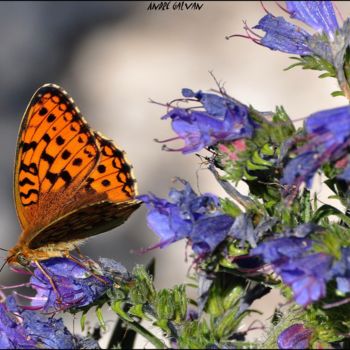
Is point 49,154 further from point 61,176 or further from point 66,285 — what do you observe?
point 66,285

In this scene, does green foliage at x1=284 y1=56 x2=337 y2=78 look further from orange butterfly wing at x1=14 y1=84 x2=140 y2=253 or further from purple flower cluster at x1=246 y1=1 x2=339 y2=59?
orange butterfly wing at x1=14 y1=84 x2=140 y2=253

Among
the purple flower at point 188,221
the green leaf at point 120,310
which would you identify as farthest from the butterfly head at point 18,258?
the purple flower at point 188,221

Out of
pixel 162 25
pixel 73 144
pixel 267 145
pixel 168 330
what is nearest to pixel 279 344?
pixel 168 330

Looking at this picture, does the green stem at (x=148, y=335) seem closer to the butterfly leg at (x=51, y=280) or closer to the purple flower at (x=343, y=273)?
the butterfly leg at (x=51, y=280)

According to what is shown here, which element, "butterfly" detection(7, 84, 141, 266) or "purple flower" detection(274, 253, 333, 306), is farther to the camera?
"butterfly" detection(7, 84, 141, 266)

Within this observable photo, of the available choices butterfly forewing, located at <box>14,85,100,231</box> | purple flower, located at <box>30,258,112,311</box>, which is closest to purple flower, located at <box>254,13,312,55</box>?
butterfly forewing, located at <box>14,85,100,231</box>

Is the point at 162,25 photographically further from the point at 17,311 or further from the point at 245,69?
the point at 17,311
